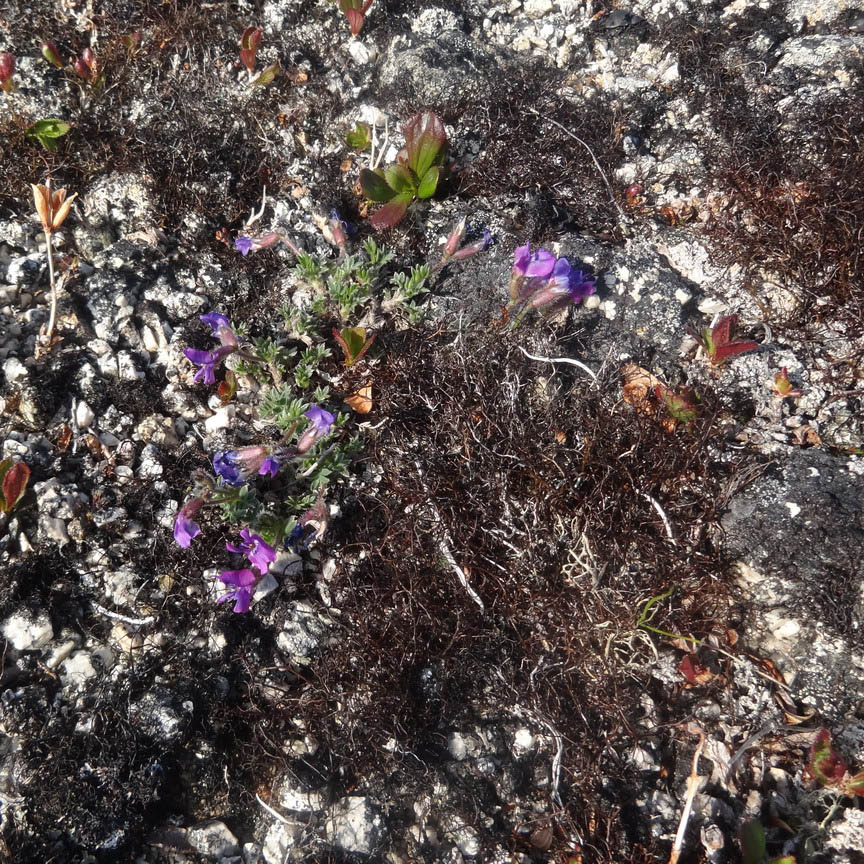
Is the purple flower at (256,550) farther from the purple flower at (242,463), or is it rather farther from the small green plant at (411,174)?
the small green plant at (411,174)

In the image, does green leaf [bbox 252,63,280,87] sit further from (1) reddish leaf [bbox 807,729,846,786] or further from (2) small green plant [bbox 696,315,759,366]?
(1) reddish leaf [bbox 807,729,846,786]

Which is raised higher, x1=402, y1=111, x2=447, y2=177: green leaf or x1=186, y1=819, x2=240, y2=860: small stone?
x1=402, y1=111, x2=447, y2=177: green leaf

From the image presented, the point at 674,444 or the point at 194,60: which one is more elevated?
the point at 194,60

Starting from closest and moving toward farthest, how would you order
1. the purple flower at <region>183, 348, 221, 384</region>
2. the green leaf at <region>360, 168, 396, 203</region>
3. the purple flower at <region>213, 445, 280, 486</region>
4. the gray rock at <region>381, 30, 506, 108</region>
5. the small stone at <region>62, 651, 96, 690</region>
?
the small stone at <region>62, 651, 96, 690</region>
the purple flower at <region>213, 445, 280, 486</region>
the purple flower at <region>183, 348, 221, 384</region>
the green leaf at <region>360, 168, 396, 203</region>
the gray rock at <region>381, 30, 506, 108</region>

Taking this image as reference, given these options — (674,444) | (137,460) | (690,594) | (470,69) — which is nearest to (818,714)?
(690,594)

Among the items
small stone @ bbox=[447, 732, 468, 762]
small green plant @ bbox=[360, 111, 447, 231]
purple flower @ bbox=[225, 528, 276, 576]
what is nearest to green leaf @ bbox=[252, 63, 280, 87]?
small green plant @ bbox=[360, 111, 447, 231]

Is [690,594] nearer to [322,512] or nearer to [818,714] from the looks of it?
[818,714]

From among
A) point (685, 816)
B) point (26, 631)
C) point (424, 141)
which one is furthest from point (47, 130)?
point (685, 816)
